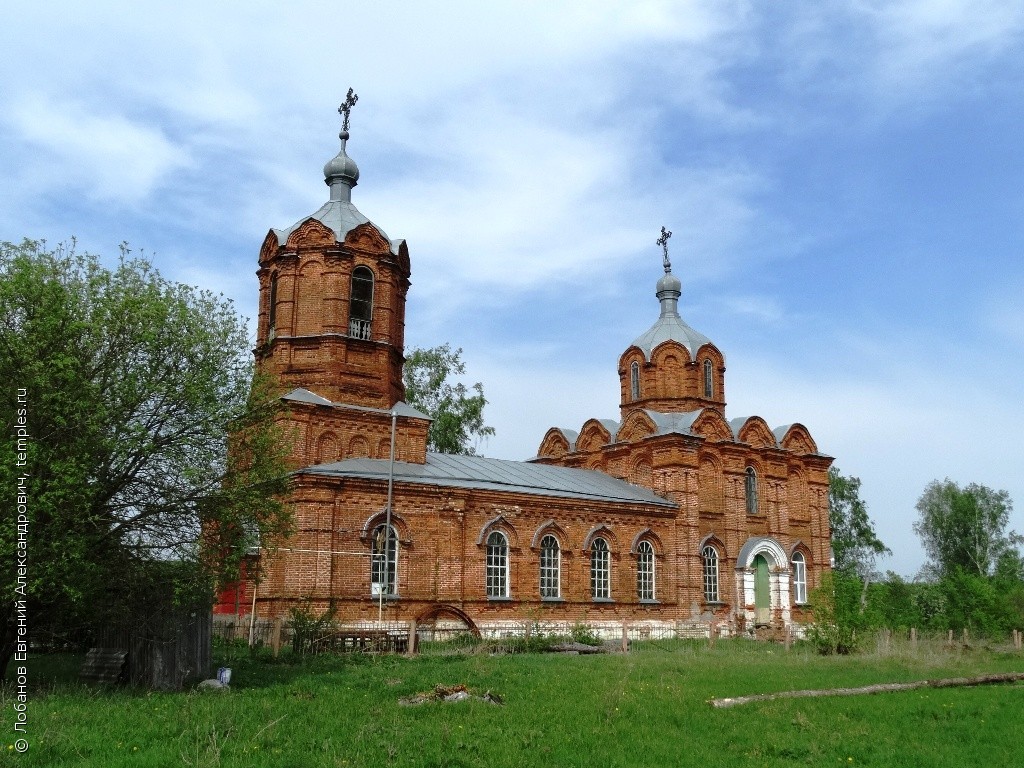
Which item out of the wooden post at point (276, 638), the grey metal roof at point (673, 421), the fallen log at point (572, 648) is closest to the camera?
the wooden post at point (276, 638)

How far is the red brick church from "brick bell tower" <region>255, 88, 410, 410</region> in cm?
4

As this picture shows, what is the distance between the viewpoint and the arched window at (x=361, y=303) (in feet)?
79.5

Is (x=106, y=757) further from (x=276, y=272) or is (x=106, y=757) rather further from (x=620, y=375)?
(x=620, y=375)

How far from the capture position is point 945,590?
1104 inches

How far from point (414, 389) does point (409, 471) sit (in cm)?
1456

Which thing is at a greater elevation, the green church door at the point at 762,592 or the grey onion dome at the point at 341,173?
the grey onion dome at the point at 341,173

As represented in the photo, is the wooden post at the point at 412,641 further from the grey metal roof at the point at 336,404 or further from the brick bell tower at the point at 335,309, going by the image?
the brick bell tower at the point at 335,309

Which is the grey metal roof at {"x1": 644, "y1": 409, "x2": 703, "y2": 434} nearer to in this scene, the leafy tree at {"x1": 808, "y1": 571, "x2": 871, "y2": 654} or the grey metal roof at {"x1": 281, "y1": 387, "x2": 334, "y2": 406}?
the leafy tree at {"x1": 808, "y1": 571, "x2": 871, "y2": 654}

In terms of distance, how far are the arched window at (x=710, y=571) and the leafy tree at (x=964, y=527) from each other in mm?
24785

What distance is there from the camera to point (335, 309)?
78.1ft

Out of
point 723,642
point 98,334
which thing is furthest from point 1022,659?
point 98,334

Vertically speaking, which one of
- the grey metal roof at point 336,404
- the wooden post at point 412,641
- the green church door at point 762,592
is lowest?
the wooden post at point 412,641

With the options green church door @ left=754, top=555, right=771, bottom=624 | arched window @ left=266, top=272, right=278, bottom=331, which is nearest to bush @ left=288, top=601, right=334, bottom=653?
arched window @ left=266, top=272, right=278, bottom=331

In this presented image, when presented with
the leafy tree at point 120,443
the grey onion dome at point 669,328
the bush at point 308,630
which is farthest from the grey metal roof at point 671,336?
the leafy tree at point 120,443
